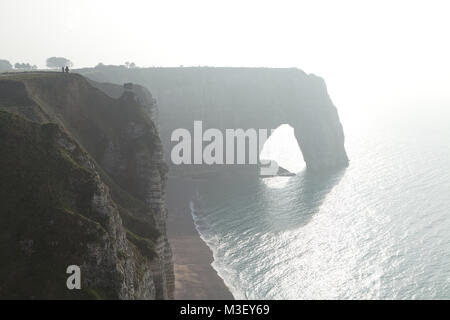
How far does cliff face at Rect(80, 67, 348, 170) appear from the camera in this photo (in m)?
150

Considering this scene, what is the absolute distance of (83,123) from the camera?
5475 cm

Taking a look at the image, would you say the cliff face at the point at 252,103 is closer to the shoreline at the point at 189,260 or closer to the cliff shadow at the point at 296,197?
the cliff shadow at the point at 296,197

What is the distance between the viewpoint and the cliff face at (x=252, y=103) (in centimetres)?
14962

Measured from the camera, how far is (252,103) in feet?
505

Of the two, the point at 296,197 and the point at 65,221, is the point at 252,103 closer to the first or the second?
the point at 296,197

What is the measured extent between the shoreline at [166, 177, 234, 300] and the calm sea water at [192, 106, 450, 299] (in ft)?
6.78

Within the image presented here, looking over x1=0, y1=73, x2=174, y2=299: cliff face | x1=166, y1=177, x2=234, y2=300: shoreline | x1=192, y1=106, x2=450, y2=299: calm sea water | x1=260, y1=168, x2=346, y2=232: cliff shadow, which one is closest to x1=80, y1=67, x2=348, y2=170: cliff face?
x1=260, y1=168, x2=346, y2=232: cliff shadow

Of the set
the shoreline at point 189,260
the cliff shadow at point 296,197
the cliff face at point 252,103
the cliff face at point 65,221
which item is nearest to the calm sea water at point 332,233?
the cliff shadow at point 296,197

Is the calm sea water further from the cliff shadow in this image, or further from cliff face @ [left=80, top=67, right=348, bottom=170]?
cliff face @ [left=80, top=67, right=348, bottom=170]

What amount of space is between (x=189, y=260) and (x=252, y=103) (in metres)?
97.1

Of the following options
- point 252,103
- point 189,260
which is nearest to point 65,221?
point 189,260

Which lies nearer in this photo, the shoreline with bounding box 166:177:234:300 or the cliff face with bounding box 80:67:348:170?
the shoreline with bounding box 166:177:234:300

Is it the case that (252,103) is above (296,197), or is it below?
Result: above

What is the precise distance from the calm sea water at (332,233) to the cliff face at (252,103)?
1944 cm
